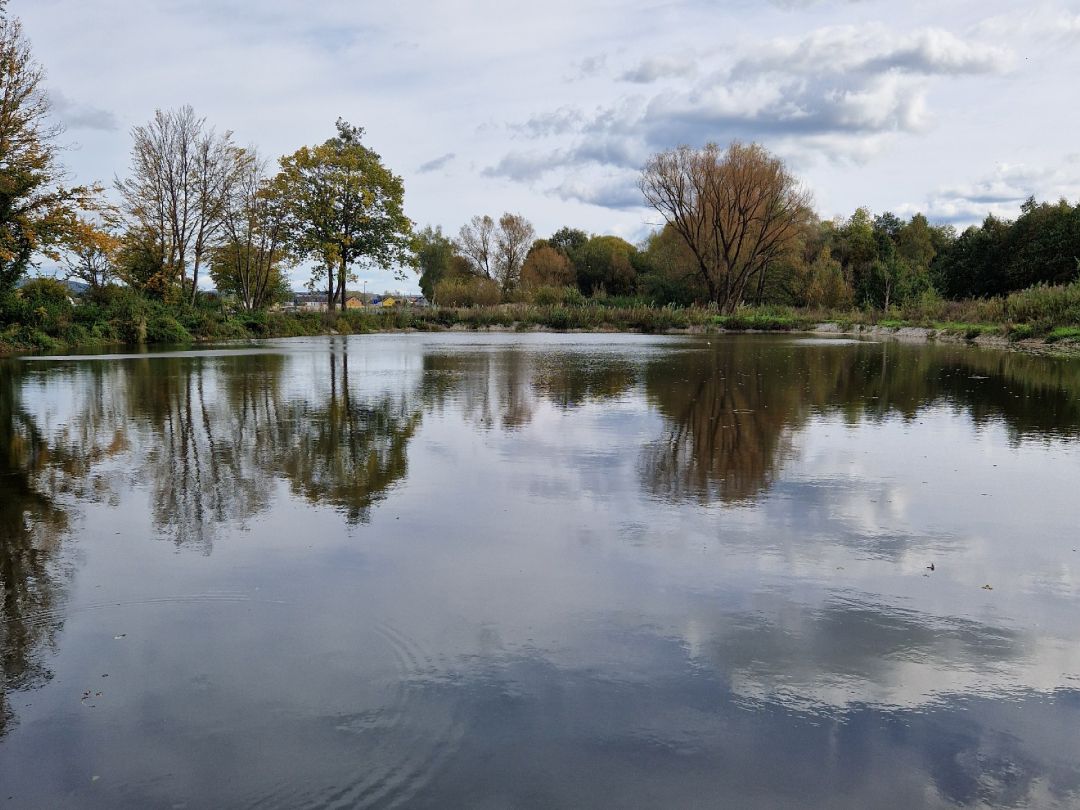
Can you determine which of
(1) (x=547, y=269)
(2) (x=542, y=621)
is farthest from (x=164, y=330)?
(1) (x=547, y=269)

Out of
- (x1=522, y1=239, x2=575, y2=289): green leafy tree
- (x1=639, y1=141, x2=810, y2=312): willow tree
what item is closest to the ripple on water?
(x1=639, y1=141, x2=810, y2=312): willow tree

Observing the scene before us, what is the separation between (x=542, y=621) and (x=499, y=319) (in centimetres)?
5133

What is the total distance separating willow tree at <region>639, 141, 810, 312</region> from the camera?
55906mm

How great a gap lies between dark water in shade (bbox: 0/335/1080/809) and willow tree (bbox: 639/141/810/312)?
49776 millimetres

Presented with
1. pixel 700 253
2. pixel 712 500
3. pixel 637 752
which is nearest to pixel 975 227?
pixel 700 253

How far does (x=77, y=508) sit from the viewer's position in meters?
6.54

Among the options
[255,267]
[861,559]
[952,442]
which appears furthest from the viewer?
[255,267]

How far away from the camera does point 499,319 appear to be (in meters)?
54.9

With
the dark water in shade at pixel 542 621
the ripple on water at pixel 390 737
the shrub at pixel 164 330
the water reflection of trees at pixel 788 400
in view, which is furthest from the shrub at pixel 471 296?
the ripple on water at pixel 390 737

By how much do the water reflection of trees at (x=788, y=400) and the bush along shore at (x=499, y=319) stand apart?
772 cm

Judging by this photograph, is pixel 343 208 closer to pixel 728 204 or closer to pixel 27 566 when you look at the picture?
pixel 728 204

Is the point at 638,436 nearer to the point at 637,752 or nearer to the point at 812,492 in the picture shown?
the point at 812,492

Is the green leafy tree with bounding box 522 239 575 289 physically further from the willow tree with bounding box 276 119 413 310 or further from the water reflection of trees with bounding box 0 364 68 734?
the water reflection of trees with bounding box 0 364 68 734

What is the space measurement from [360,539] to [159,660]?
1.94 metres
